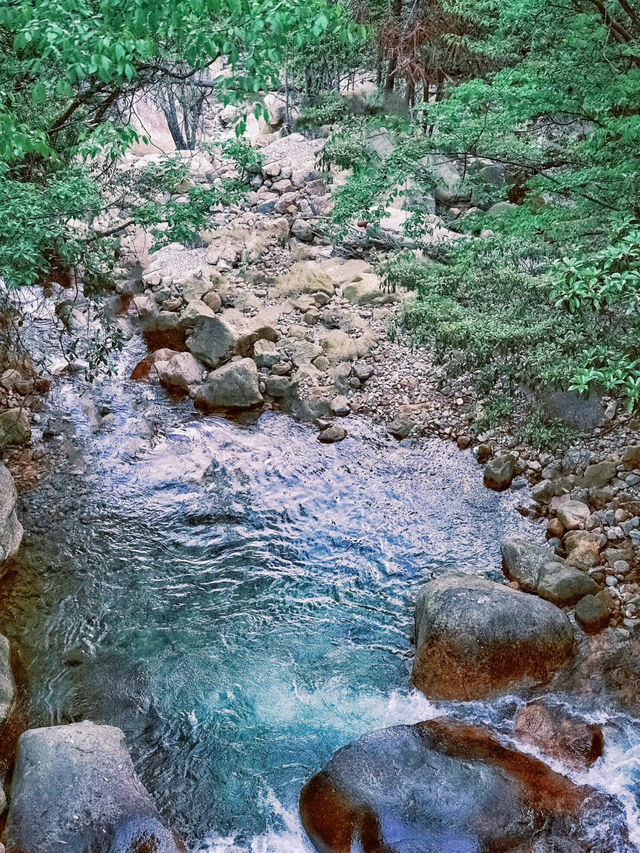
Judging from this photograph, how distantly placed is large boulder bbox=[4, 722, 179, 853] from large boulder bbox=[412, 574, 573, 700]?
2399mm

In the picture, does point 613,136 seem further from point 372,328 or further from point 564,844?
point 564,844

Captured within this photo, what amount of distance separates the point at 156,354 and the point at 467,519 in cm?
558

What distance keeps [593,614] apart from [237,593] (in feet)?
11.0

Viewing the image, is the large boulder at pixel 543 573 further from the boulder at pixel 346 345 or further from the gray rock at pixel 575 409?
the boulder at pixel 346 345

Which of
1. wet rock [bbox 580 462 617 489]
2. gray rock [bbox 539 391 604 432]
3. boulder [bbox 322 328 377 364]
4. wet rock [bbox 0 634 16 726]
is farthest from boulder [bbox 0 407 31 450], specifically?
wet rock [bbox 580 462 617 489]

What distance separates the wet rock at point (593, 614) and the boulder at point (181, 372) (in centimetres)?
620

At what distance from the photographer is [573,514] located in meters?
6.80

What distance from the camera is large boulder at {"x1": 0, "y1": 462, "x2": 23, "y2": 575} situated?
673 cm

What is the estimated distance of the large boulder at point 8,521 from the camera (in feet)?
22.1

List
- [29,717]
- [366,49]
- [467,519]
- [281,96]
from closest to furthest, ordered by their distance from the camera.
Result: 1. [29,717]
2. [467,519]
3. [366,49]
4. [281,96]

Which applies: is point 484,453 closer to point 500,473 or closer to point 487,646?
point 500,473

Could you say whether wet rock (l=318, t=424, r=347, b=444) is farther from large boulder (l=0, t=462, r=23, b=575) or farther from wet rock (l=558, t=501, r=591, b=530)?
large boulder (l=0, t=462, r=23, b=575)

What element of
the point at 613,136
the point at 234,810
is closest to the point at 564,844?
the point at 234,810

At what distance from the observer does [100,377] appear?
33.2 ft
